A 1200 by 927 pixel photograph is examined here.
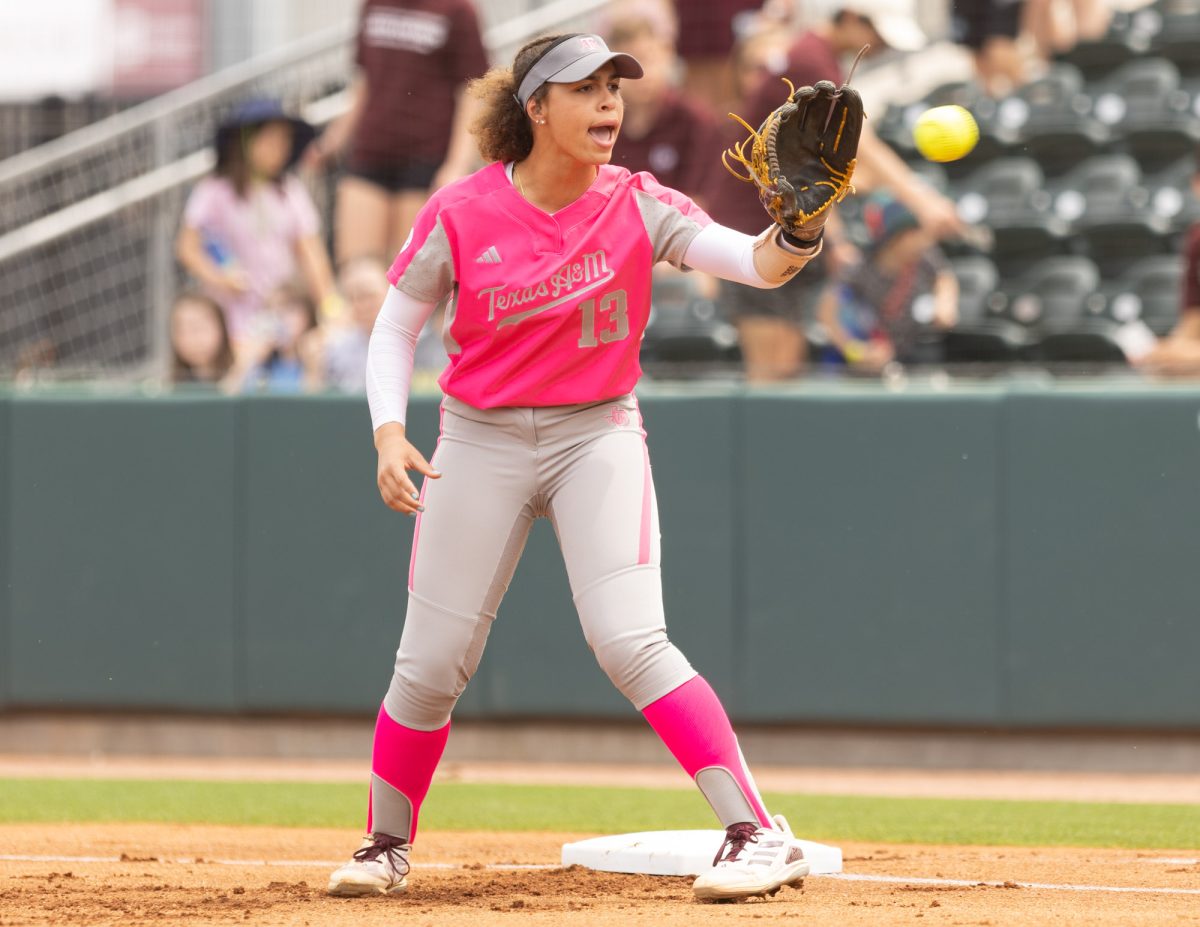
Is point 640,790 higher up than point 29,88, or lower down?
lower down

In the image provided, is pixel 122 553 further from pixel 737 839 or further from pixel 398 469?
pixel 737 839

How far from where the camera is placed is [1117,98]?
11578 millimetres

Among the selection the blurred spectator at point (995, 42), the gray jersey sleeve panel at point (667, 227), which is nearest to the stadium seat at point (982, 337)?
the blurred spectator at point (995, 42)

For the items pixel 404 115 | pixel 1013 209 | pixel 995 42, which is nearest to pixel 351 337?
pixel 404 115

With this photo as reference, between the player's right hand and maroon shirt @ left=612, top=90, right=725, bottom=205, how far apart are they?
5.10 m

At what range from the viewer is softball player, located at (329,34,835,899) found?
14.1ft

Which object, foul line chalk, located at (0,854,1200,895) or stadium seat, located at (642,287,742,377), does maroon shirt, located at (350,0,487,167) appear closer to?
stadium seat, located at (642,287,742,377)

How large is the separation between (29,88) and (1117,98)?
24.0 feet

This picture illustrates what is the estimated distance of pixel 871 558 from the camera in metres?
8.22

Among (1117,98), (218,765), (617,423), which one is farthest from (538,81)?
(1117,98)

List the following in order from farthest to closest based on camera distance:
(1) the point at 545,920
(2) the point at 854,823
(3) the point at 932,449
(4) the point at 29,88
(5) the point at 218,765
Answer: (4) the point at 29,88 → (5) the point at 218,765 → (3) the point at 932,449 → (2) the point at 854,823 → (1) the point at 545,920

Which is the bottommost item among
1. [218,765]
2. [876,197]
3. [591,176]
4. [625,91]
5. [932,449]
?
[218,765]

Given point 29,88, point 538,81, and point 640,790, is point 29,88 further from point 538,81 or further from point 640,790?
point 538,81

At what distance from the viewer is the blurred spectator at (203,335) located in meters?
9.02
